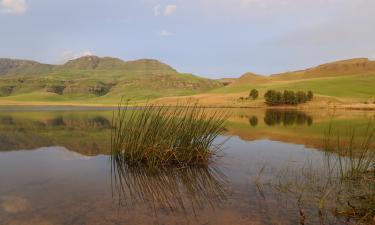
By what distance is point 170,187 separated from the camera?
8.77 meters

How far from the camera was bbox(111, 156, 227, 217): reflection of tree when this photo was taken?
24.5ft

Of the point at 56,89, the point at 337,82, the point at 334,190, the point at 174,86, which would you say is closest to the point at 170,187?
the point at 334,190

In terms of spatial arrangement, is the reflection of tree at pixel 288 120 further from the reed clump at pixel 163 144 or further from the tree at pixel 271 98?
the tree at pixel 271 98

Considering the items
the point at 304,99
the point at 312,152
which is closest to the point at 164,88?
the point at 304,99

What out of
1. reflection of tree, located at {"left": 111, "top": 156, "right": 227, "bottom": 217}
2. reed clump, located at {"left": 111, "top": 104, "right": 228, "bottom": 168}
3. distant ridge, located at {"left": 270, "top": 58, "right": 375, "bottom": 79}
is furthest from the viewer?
distant ridge, located at {"left": 270, "top": 58, "right": 375, "bottom": 79}

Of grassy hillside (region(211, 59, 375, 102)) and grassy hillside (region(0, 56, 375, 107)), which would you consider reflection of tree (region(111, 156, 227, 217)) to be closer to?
grassy hillside (region(211, 59, 375, 102))

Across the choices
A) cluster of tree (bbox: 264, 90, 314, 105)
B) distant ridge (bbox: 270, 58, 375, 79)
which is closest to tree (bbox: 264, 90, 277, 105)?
cluster of tree (bbox: 264, 90, 314, 105)

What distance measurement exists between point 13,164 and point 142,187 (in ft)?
17.9

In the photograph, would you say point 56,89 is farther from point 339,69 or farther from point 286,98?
point 286,98

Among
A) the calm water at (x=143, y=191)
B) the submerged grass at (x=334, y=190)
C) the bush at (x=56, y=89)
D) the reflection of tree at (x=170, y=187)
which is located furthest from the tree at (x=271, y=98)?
the bush at (x=56, y=89)

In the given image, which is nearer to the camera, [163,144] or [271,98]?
[163,144]

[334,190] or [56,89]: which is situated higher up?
[56,89]

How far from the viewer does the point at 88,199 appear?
7.90 m

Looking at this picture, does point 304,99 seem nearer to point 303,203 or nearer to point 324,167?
point 324,167
